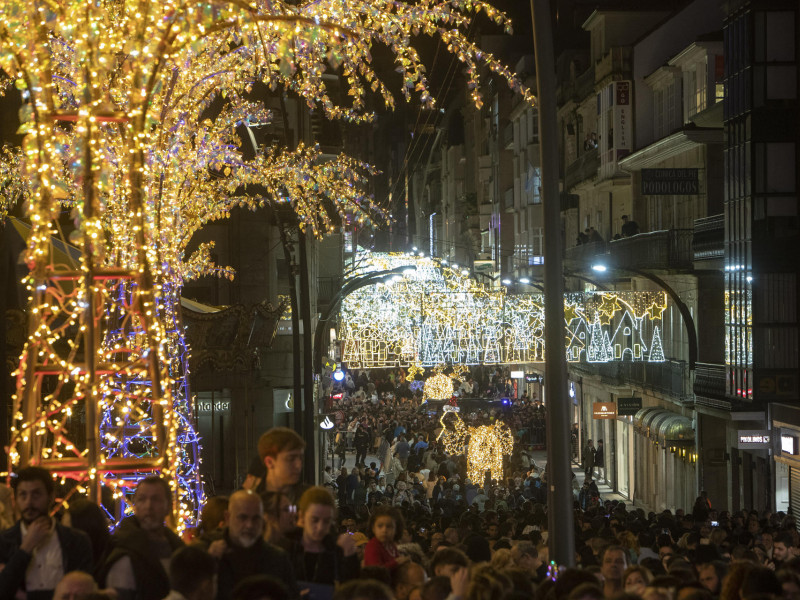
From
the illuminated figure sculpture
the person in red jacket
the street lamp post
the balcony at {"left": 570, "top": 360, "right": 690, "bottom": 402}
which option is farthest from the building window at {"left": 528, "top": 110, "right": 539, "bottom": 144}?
the person in red jacket

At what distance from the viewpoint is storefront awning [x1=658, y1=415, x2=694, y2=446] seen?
1268 inches

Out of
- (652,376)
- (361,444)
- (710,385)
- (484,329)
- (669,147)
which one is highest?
(669,147)

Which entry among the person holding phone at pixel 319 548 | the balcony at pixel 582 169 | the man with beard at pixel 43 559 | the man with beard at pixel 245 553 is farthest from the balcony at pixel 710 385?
the man with beard at pixel 43 559

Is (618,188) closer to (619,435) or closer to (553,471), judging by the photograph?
(619,435)

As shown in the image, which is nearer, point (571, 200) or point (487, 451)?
point (487, 451)

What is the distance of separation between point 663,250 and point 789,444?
910 centimetres

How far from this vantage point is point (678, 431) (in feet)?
106

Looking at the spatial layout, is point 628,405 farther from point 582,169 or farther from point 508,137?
point 508,137

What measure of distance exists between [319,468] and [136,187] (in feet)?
77.8

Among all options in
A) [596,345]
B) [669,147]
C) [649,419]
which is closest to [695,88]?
[669,147]

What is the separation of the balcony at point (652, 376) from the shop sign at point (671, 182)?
4370 mm

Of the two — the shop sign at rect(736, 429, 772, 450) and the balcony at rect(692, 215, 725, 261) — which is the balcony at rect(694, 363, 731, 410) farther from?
the balcony at rect(692, 215, 725, 261)

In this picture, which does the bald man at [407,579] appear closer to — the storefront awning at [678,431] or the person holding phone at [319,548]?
the person holding phone at [319,548]

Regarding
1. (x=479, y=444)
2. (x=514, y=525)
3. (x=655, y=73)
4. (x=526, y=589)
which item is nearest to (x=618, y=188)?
(x=655, y=73)
